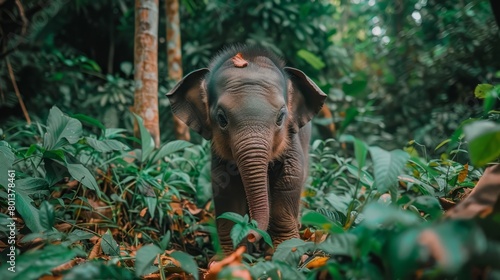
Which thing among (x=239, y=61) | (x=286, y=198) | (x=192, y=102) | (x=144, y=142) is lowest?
(x=286, y=198)

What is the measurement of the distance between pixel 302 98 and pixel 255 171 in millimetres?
1055

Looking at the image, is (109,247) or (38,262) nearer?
(38,262)

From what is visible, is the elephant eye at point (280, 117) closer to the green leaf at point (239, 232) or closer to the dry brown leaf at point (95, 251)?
the green leaf at point (239, 232)

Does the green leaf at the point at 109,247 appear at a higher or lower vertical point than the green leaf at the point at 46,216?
lower

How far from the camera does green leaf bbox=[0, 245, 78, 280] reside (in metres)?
1.80

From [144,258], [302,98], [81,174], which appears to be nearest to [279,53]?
[302,98]

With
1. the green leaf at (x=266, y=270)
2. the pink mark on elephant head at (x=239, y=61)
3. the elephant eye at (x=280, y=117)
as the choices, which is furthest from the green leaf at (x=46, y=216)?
the pink mark on elephant head at (x=239, y=61)

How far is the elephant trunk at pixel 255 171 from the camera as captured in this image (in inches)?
128

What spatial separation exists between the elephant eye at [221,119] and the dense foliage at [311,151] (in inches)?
30.5

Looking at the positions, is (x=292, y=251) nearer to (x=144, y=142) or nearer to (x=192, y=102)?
(x=192, y=102)

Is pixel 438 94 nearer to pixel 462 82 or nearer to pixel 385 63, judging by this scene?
pixel 462 82

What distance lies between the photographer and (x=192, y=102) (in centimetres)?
404

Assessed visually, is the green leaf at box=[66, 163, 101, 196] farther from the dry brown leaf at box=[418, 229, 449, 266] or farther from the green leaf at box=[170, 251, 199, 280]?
the dry brown leaf at box=[418, 229, 449, 266]

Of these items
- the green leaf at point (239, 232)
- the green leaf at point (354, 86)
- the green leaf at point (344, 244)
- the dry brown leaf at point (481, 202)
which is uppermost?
the dry brown leaf at point (481, 202)
